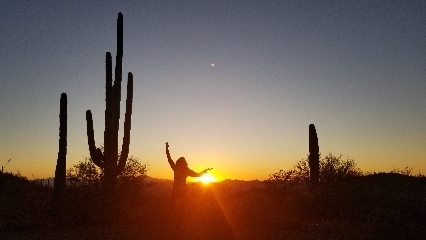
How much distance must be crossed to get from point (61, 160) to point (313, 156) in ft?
41.3

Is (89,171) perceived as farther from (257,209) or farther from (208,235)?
(208,235)

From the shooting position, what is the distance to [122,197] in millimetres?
16906

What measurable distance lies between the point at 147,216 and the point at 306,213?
20.7ft

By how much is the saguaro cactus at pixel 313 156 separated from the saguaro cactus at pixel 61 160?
39.4 feet

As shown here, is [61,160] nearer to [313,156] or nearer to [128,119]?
[128,119]

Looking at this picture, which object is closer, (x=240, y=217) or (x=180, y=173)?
(x=180, y=173)

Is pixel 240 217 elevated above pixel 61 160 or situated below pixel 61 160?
below

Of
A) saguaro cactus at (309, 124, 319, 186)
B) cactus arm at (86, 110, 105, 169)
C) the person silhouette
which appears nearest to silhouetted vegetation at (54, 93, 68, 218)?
cactus arm at (86, 110, 105, 169)

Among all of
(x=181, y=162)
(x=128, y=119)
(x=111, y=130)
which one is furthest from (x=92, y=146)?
(x=181, y=162)

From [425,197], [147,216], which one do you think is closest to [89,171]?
[147,216]

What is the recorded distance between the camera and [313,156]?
21719 mm

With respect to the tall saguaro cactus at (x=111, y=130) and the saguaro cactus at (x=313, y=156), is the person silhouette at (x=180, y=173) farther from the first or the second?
the saguaro cactus at (x=313, y=156)

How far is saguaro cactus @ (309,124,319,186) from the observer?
21.2m

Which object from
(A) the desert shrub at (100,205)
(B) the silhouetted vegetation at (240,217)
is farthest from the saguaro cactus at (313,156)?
(A) the desert shrub at (100,205)
